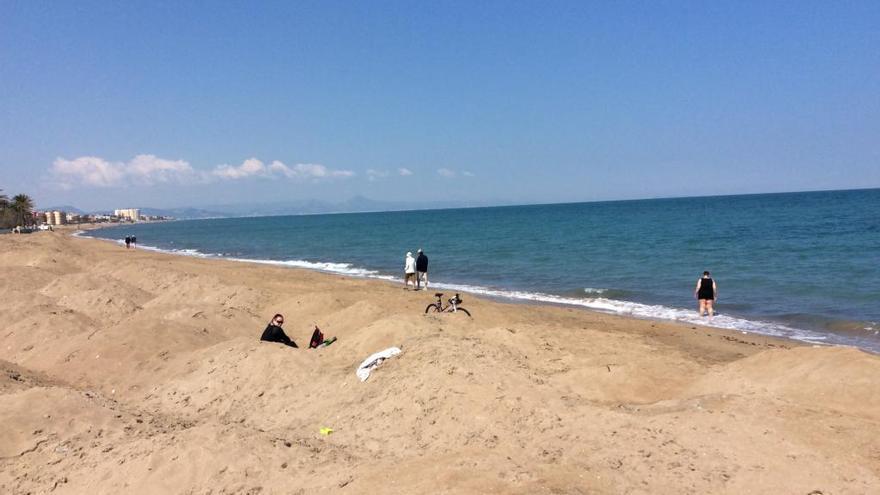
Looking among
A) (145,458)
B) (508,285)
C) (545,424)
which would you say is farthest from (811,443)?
(508,285)

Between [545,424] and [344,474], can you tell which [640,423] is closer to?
[545,424]

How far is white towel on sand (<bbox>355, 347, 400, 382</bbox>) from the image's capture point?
30.6 ft

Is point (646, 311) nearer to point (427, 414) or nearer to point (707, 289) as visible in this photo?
point (707, 289)

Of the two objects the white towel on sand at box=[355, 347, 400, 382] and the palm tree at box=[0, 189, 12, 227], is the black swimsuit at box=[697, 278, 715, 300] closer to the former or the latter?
the white towel on sand at box=[355, 347, 400, 382]

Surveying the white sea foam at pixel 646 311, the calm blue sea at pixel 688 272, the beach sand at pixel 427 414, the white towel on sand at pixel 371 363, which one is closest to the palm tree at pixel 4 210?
the calm blue sea at pixel 688 272

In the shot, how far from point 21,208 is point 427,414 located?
9469 cm

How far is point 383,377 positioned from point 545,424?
2.86m

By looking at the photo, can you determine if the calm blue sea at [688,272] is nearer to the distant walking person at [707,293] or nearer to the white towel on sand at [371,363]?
the distant walking person at [707,293]

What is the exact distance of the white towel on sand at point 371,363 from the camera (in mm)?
9320

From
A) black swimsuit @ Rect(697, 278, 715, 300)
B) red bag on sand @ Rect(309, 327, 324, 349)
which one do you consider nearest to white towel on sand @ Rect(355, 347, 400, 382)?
red bag on sand @ Rect(309, 327, 324, 349)

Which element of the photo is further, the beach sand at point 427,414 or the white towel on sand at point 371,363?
the white towel on sand at point 371,363

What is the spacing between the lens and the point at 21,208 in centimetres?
8069

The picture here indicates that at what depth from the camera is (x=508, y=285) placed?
27375 millimetres

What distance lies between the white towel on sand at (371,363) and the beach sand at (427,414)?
177 mm
